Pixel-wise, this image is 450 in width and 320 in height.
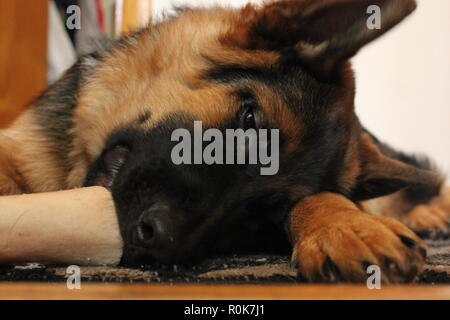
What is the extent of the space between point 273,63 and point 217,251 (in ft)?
2.24

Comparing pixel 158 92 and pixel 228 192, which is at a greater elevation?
pixel 158 92

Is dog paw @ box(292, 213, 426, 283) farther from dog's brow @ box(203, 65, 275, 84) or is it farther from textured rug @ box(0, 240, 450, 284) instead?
dog's brow @ box(203, 65, 275, 84)

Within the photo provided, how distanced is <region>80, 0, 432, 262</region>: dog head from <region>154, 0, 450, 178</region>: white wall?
2.55 metres

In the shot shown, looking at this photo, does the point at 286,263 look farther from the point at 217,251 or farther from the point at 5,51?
the point at 5,51

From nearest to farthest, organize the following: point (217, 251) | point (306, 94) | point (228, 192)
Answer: point (228, 192) → point (217, 251) → point (306, 94)

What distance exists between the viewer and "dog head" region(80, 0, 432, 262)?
1.52m

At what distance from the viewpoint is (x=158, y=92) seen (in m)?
1.91

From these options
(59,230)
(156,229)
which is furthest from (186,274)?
(59,230)

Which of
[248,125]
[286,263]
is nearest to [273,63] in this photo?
[248,125]

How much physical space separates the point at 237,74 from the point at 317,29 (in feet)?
1.14

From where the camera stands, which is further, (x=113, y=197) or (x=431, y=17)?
(x=431, y=17)

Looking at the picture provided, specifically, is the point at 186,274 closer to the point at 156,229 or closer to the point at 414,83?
the point at 156,229

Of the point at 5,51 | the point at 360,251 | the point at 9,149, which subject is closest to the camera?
the point at 360,251

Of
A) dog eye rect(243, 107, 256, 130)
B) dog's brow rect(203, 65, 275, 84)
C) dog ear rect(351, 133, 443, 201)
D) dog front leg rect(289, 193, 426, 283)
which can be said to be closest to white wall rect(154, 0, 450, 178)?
dog ear rect(351, 133, 443, 201)
